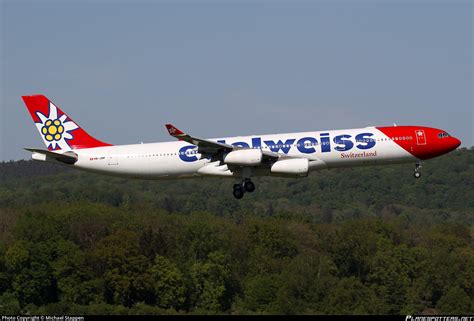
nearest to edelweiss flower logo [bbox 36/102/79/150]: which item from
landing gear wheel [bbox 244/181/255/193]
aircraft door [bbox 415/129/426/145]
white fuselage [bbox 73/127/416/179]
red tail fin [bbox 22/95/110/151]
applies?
red tail fin [bbox 22/95/110/151]

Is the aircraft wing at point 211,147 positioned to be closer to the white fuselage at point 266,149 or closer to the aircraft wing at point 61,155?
the white fuselage at point 266,149

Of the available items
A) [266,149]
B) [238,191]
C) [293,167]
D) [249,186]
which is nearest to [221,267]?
[238,191]

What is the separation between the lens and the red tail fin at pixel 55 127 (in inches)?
2842

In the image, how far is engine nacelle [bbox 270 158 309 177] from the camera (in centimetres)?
6444

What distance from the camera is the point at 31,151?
6819cm

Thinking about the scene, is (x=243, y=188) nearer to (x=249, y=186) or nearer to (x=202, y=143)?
(x=249, y=186)

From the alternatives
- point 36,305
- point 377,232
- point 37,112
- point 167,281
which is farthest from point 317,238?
point 37,112

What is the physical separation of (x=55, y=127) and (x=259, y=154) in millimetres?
17800

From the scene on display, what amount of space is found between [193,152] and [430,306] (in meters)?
67.8

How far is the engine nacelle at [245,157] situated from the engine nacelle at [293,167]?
4.93 feet

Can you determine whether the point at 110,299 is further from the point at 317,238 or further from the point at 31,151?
the point at 31,151

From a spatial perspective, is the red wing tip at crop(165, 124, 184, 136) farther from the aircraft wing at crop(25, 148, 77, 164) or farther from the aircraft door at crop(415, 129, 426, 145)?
the aircraft door at crop(415, 129, 426, 145)

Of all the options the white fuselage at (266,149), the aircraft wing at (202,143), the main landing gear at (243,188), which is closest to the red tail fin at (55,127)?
the white fuselage at (266,149)

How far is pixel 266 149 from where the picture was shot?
219ft
